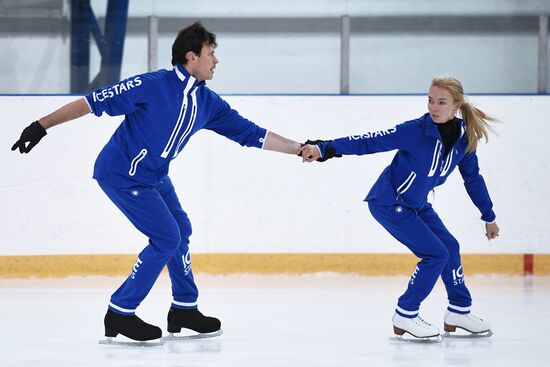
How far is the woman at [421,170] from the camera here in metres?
4.60

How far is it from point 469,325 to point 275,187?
2534mm

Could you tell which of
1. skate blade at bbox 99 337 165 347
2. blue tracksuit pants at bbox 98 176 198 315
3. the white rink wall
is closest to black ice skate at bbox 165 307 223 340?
skate blade at bbox 99 337 165 347

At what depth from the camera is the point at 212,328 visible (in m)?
4.80

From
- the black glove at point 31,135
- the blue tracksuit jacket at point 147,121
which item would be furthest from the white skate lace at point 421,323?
the black glove at point 31,135

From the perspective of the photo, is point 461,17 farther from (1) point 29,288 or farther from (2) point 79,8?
(1) point 29,288

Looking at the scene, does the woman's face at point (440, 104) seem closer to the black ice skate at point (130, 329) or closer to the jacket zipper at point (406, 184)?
the jacket zipper at point (406, 184)

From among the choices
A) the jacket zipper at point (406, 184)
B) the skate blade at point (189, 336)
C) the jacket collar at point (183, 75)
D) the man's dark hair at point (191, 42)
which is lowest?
the skate blade at point (189, 336)

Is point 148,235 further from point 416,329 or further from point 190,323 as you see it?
point 416,329

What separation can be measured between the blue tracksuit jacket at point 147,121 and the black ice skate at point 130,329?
1.83ft

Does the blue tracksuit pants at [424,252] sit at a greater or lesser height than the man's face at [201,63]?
lesser

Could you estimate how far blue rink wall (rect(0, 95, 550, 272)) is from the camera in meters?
6.96

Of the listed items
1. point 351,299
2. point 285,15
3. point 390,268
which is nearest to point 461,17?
point 285,15

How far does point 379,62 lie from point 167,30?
1.51m

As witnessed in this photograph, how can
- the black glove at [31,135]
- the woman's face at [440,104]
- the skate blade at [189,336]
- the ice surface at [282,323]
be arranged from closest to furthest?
the black glove at [31,135] → the ice surface at [282,323] → the woman's face at [440,104] → the skate blade at [189,336]
